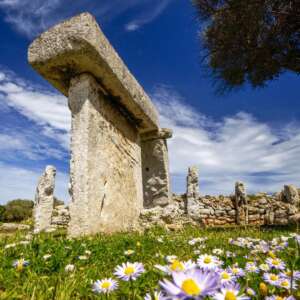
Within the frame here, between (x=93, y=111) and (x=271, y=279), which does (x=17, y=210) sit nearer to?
(x=93, y=111)

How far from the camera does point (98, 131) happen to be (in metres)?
5.26

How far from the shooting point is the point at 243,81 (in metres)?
9.87

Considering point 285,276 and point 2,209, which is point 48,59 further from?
point 2,209

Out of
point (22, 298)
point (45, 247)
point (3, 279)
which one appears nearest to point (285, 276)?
point (22, 298)

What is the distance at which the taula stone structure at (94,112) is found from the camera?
4.60m

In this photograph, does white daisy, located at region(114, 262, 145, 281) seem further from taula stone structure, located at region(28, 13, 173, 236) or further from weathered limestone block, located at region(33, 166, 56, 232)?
weathered limestone block, located at region(33, 166, 56, 232)

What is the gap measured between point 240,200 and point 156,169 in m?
5.68

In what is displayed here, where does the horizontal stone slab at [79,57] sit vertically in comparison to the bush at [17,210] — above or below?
above

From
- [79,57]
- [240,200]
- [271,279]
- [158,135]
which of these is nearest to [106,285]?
[271,279]

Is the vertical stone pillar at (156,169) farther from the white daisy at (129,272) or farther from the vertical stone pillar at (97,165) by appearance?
the white daisy at (129,272)

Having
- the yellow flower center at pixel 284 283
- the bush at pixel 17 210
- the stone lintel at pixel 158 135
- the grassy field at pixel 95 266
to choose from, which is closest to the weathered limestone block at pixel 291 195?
the stone lintel at pixel 158 135

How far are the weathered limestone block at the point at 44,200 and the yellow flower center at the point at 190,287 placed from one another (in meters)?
7.67

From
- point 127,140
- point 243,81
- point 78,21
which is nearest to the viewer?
point 78,21

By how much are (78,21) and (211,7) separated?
5840 millimetres
